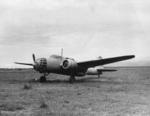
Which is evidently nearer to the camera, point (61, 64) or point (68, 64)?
point (68, 64)

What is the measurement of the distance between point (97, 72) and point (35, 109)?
22523mm

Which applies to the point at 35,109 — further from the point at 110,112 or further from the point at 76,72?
the point at 76,72

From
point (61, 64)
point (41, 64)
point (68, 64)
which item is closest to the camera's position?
point (41, 64)

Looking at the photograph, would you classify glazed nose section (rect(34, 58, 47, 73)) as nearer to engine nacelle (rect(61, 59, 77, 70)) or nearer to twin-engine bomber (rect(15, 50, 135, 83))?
twin-engine bomber (rect(15, 50, 135, 83))

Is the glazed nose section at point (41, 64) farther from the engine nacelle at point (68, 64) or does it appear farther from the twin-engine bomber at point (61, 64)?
the engine nacelle at point (68, 64)

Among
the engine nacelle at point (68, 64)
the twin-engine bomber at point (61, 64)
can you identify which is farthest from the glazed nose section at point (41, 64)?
the engine nacelle at point (68, 64)

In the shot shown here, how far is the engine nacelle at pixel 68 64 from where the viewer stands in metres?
22.5

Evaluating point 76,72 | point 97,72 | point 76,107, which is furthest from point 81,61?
point 76,107

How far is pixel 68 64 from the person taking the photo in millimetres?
22531

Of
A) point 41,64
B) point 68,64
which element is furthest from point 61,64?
point 41,64

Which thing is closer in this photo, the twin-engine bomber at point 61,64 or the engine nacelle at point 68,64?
the twin-engine bomber at point 61,64

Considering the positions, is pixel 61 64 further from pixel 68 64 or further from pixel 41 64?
pixel 41 64

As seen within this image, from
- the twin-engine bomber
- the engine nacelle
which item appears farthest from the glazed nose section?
the engine nacelle

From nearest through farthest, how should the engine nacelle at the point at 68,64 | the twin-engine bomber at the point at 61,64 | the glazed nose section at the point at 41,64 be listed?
the glazed nose section at the point at 41,64, the twin-engine bomber at the point at 61,64, the engine nacelle at the point at 68,64
